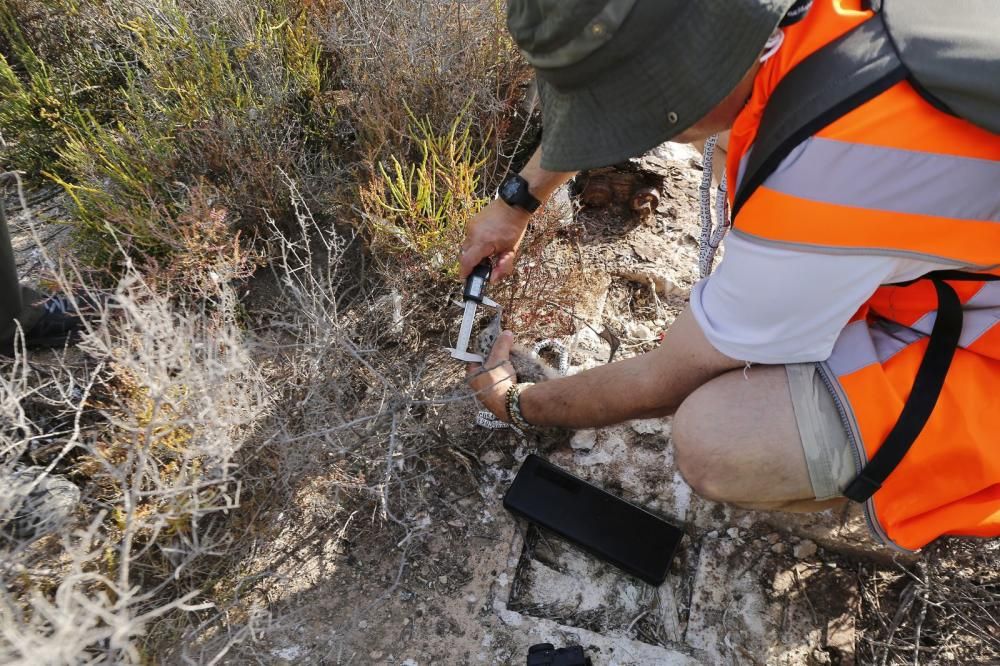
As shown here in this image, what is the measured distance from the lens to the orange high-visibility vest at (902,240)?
114cm

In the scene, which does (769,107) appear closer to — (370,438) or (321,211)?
(370,438)

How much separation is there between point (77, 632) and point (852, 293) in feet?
4.65

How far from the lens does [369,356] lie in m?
2.05

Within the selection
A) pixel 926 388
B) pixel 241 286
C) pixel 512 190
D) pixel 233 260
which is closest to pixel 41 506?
pixel 233 260

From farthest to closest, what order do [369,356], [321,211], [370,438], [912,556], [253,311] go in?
[321,211], [253,311], [369,356], [370,438], [912,556]

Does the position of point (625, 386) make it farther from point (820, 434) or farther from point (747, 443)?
point (820, 434)

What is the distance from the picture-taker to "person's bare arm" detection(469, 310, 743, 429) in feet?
5.46

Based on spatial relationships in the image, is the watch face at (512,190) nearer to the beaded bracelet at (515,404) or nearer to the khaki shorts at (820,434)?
the beaded bracelet at (515,404)

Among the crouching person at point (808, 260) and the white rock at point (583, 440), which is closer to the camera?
the crouching person at point (808, 260)

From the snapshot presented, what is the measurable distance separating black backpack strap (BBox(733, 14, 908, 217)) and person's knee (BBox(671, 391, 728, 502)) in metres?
0.62

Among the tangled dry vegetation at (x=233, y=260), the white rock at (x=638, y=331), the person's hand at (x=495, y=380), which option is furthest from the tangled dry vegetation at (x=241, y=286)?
the white rock at (x=638, y=331)

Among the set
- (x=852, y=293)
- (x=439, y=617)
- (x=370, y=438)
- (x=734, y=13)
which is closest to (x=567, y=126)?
(x=734, y=13)

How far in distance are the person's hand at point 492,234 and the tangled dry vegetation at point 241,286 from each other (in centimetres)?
16

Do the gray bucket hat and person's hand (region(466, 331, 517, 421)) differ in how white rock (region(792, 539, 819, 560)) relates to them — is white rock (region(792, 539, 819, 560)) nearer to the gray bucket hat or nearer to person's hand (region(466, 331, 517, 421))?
person's hand (region(466, 331, 517, 421))
